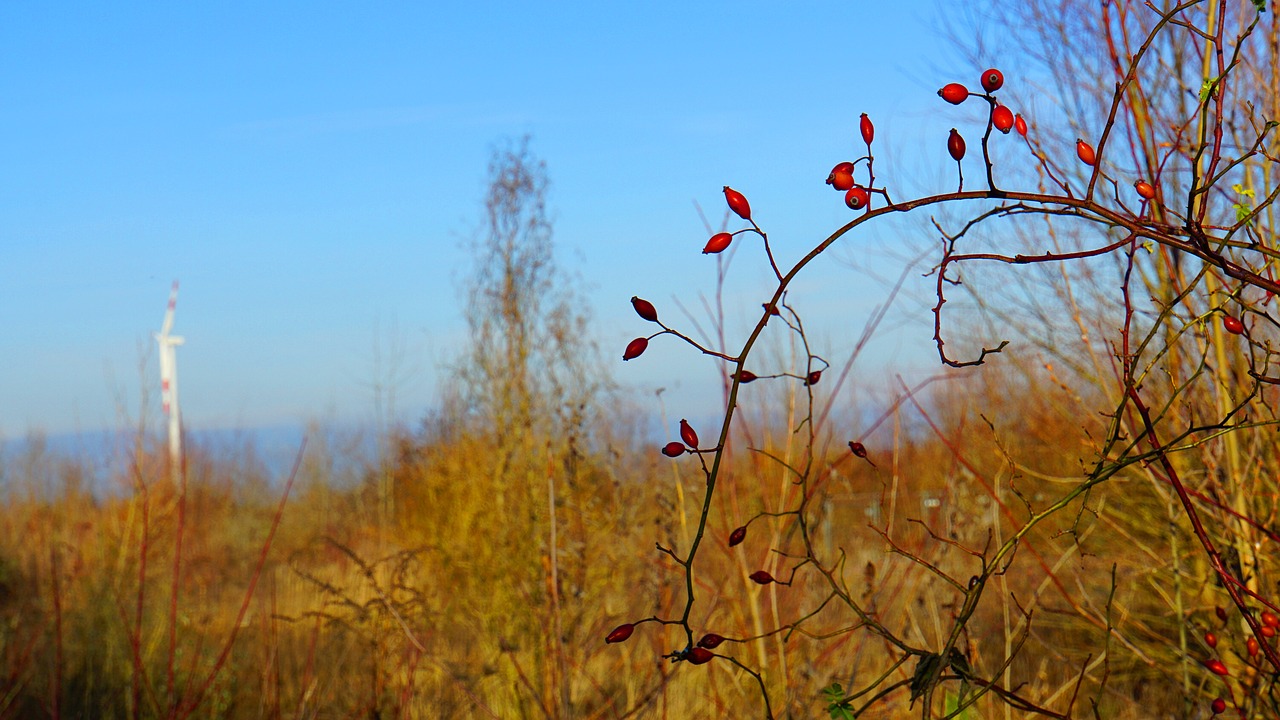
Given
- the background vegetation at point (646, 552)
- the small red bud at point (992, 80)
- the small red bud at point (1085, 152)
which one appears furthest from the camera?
the background vegetation at point (646, 552)

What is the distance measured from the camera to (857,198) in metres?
0.87

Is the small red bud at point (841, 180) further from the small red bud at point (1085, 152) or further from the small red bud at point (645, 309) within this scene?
the small red bud at point (1085, 152)

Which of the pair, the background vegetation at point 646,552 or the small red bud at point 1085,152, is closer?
the small red bud at point 1085,152

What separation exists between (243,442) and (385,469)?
99.2 inches

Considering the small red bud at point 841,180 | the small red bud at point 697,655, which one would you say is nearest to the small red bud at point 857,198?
the small red bud at point 841,180

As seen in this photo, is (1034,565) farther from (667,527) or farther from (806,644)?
(667,527)

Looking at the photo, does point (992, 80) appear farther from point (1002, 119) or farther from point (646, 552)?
point (646, 552)

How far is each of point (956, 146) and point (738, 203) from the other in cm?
19

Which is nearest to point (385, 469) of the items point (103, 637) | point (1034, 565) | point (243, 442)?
point (243, 442)

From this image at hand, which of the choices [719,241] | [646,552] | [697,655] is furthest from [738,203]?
[646,552]

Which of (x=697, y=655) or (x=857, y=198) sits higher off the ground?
(x=857, y=198)

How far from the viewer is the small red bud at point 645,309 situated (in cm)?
88

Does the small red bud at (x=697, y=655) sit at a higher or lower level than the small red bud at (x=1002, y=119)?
lower

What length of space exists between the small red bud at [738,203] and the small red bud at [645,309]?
0.39 feet
